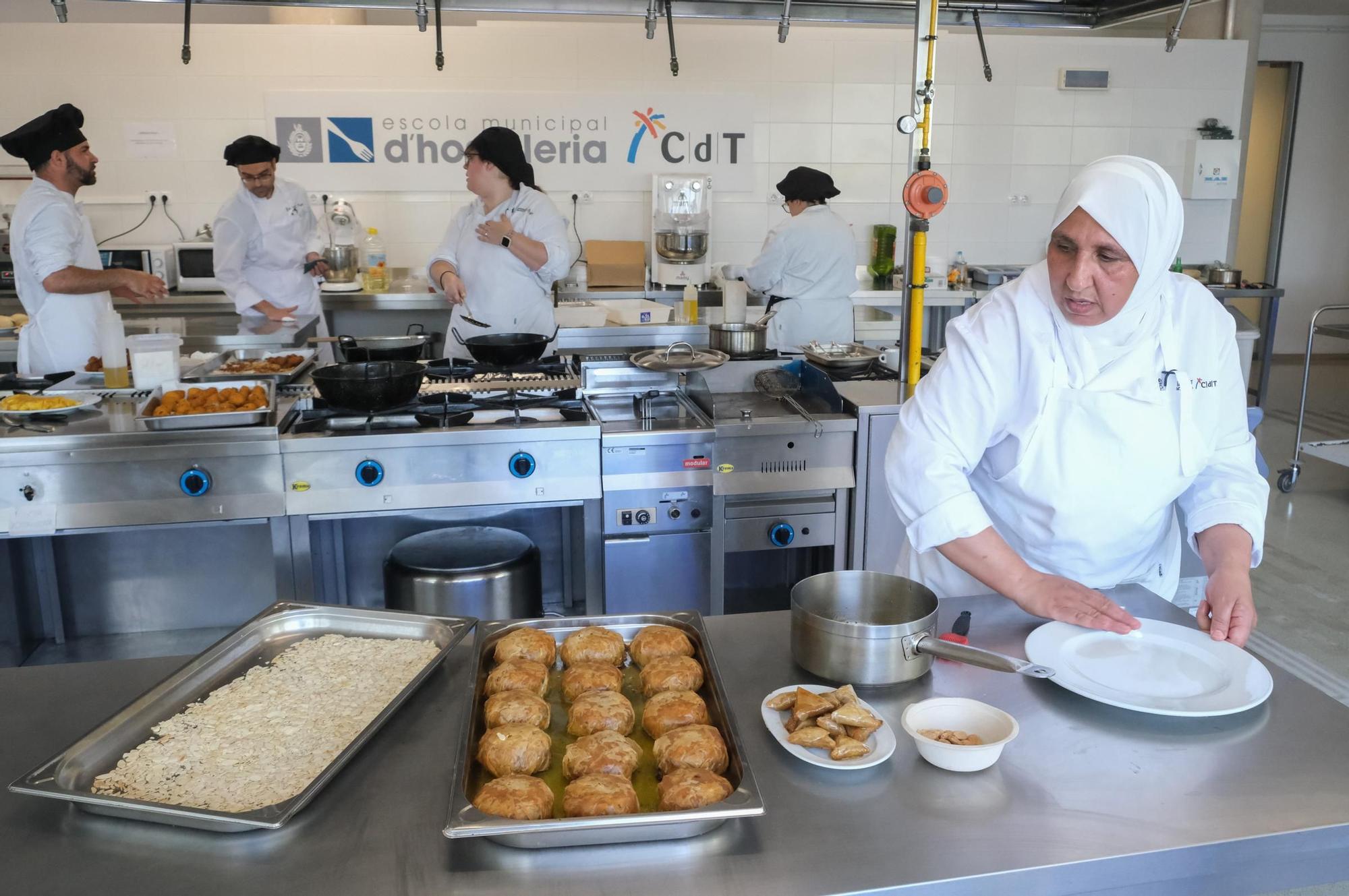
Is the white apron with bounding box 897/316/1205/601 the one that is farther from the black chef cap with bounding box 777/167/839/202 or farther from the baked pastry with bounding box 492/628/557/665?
the black chef cap with bounding box 777/167/839/202

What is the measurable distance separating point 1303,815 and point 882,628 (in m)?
0.53

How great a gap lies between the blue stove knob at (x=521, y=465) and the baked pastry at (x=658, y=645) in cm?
161

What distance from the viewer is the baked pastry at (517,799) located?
3.62ft

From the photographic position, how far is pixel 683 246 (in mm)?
6645

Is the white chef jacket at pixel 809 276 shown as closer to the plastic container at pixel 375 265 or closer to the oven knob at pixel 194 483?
the plastic container at pixel 375 265

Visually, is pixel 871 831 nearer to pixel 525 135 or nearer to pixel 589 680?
pixel 589 680

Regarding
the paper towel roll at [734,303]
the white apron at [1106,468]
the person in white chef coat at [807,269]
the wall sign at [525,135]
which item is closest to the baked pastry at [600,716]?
the white apron at [1106,468]

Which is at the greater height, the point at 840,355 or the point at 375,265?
the point at 375,265

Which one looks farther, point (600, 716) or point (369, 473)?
point (369, 473)

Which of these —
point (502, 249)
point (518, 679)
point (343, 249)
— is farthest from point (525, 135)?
point (518, 679)

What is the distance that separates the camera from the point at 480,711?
1.35 meters

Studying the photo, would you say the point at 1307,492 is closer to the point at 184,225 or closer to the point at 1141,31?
the point at 1141,31

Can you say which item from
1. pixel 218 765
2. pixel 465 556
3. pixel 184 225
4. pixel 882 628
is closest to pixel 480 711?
pixel 218 765

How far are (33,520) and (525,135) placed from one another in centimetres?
460
